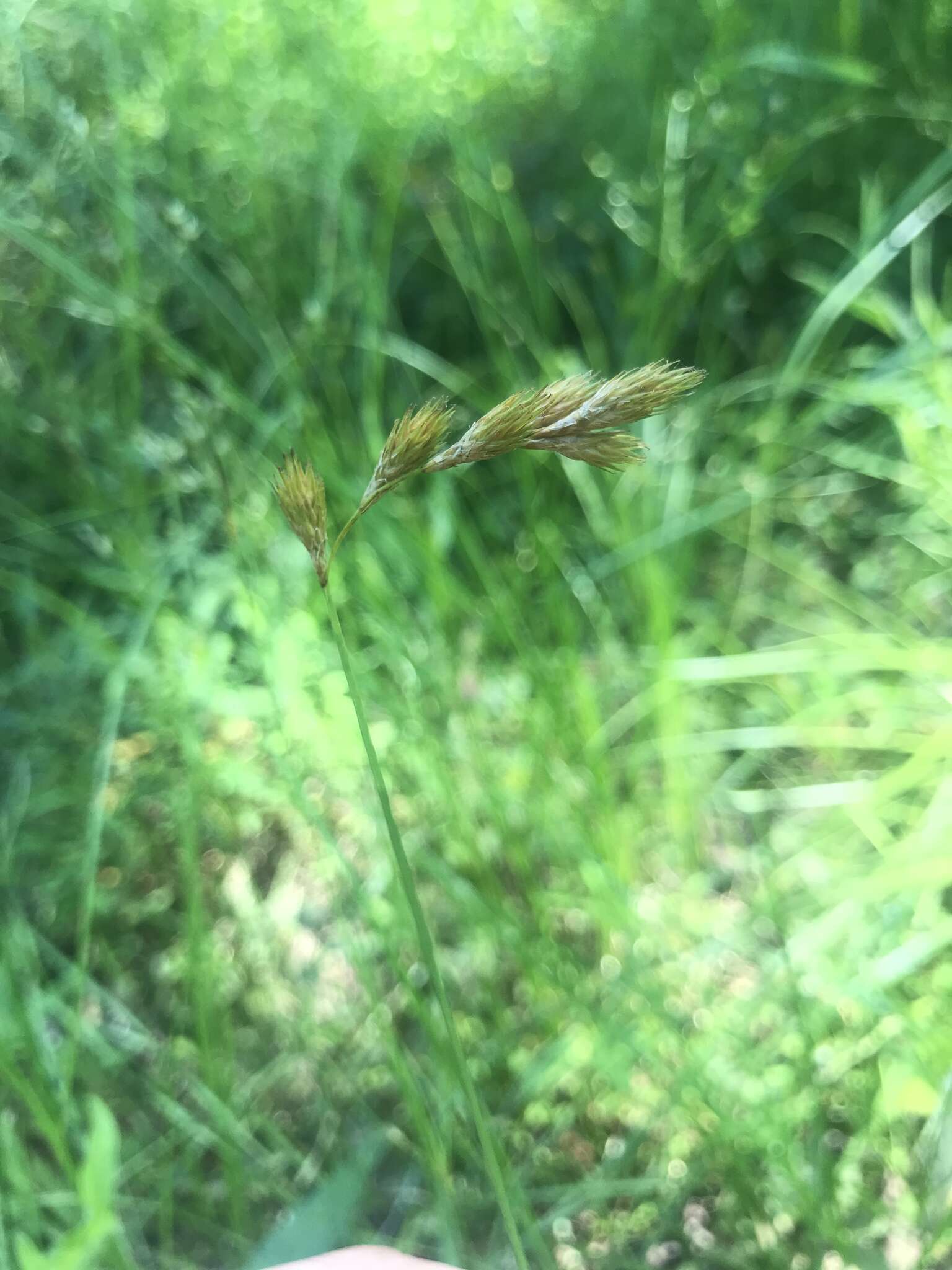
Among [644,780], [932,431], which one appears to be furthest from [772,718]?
[932,431]

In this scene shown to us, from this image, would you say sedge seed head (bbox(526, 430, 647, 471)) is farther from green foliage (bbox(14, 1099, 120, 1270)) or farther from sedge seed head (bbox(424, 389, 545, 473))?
green foliage (bbox(14, 1099, 120, 1270))

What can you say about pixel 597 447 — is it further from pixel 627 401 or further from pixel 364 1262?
pixel 364 1262

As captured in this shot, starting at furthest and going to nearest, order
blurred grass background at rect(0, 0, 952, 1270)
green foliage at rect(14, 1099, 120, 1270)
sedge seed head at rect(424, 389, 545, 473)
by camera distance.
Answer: blurred grass background at rect(0, 0, 952, 1270) → green foliage at rect(14, 1099, 120, 1270) → sedge seed head at rect(424, 389, 545, 473)

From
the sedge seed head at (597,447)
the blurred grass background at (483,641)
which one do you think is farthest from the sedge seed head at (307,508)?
the blurred grass background at (483,641)

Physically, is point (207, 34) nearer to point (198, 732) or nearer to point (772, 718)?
point (198, 732)

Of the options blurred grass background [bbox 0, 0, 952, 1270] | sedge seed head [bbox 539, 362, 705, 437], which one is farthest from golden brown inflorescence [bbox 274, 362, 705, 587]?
blurred grass background [bbox 0, 0, 952, 1270]
